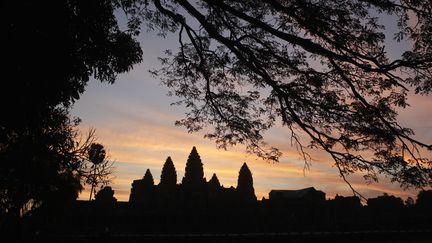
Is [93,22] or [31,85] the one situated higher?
A: [93,22]

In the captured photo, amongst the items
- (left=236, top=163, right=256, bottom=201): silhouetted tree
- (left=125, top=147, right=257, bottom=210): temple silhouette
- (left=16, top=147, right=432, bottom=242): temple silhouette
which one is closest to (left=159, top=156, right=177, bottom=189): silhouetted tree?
(left=125, top=147, right=257, bottom=210): temple silhouette

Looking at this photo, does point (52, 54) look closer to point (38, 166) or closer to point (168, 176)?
point (38, 166)

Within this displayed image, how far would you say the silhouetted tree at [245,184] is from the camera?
65.8 m

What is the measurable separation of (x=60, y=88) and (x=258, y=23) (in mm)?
4646

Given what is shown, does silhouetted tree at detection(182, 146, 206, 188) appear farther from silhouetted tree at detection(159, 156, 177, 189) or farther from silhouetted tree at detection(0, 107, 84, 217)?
silhouetted tree at detection(0, 107, 84, 217)

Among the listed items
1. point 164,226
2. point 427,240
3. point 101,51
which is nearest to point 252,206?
point 164,226

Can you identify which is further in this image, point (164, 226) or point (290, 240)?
point (164, 226)

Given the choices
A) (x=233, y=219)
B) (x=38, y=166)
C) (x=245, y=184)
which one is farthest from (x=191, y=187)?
(x=38, y=166)

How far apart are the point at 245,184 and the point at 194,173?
11102mm

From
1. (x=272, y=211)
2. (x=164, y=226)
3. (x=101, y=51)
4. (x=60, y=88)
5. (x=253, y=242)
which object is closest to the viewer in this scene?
(x=60, y=88)

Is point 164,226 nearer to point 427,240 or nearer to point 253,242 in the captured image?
point 253,242

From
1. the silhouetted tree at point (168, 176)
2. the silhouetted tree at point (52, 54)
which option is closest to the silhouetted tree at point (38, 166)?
the silhouetted tree at point (52, 54)

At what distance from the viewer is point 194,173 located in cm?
6197

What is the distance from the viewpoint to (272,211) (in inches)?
1236
